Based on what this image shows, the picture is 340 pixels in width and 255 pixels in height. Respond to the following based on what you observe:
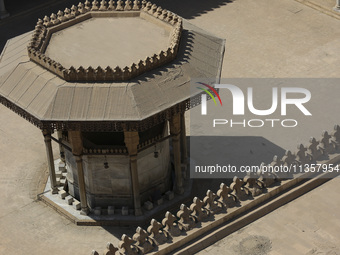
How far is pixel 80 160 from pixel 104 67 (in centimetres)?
456

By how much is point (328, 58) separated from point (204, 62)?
17.8m

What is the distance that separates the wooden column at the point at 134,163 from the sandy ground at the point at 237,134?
1461 millimetres

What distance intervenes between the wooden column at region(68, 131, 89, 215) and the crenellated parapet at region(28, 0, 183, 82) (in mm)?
2831

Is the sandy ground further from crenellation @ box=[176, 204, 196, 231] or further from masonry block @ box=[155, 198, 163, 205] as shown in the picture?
Result: masonry block @ box=[155, 198, 163, 205]

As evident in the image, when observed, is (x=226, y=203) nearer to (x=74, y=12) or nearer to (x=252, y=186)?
(x=252, y=186)

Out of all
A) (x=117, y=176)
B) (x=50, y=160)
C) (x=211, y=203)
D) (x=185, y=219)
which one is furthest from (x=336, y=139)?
(x=50, y=160)

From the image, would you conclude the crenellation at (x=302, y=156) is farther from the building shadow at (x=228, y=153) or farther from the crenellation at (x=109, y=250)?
the crenellation at (x=109, y=250)

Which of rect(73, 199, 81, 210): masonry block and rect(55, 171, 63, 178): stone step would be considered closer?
rect(73, 199, 81, 210): masonry block

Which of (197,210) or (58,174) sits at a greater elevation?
(197,210)

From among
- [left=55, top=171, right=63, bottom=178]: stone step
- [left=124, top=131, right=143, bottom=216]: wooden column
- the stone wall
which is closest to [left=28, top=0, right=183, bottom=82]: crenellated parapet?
[left=124, top=131, right=143, bottom=216]: wooden column

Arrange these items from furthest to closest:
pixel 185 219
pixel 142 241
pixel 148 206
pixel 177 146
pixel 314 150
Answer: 1. pixel 177 146
2. pixel 148 206
3. pixel 314 150
4. pixel 185 219
5. pixel 142 241

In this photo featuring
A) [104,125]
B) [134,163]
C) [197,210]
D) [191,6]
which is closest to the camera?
[197,210]

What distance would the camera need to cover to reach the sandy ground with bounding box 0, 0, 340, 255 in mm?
46438

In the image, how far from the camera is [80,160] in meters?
50.7
